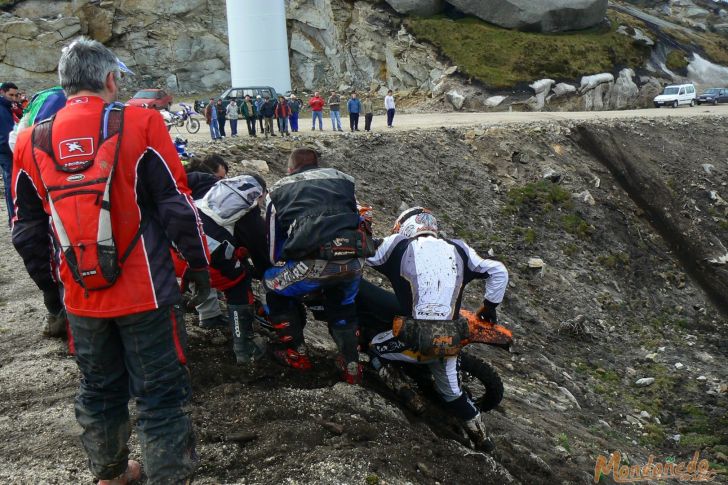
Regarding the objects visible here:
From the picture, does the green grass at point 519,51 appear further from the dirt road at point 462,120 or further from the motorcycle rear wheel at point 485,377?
the motorcycle rear wheel at point 485,377

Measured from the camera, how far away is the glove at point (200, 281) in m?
5.01

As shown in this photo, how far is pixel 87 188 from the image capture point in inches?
116

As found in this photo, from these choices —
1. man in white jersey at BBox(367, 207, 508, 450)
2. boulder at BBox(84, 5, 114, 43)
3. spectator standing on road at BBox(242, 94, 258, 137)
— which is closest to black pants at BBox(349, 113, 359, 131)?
spectator standing on road at BBox(242, 94, 258, 137)

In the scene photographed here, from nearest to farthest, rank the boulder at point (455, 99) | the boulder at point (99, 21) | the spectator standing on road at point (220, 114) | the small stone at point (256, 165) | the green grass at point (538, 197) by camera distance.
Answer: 1. the small stone at point (256, 165)
2. the green grass at point (538, 197)
3. the spectator standing on road at point (220, 114)
4. the boulder at point (455, 99)
5. the boulder at point (99, 21)

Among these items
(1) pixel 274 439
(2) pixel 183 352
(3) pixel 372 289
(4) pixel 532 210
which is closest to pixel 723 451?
(3) pixel 372 289

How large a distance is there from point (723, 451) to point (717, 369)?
11.1 ft

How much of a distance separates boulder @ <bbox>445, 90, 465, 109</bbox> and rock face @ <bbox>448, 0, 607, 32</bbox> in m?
8.54

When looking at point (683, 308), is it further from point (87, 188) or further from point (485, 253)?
point (87, 188)

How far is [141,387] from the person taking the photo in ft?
10.2

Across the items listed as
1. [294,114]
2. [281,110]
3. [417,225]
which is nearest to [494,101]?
[294,114]

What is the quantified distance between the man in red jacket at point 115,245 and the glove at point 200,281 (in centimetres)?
172

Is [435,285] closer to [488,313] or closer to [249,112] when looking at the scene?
[488,313]

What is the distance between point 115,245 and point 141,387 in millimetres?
708

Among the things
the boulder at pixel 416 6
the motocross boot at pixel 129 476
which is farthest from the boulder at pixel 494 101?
the motocross boot at pixel 129 476
